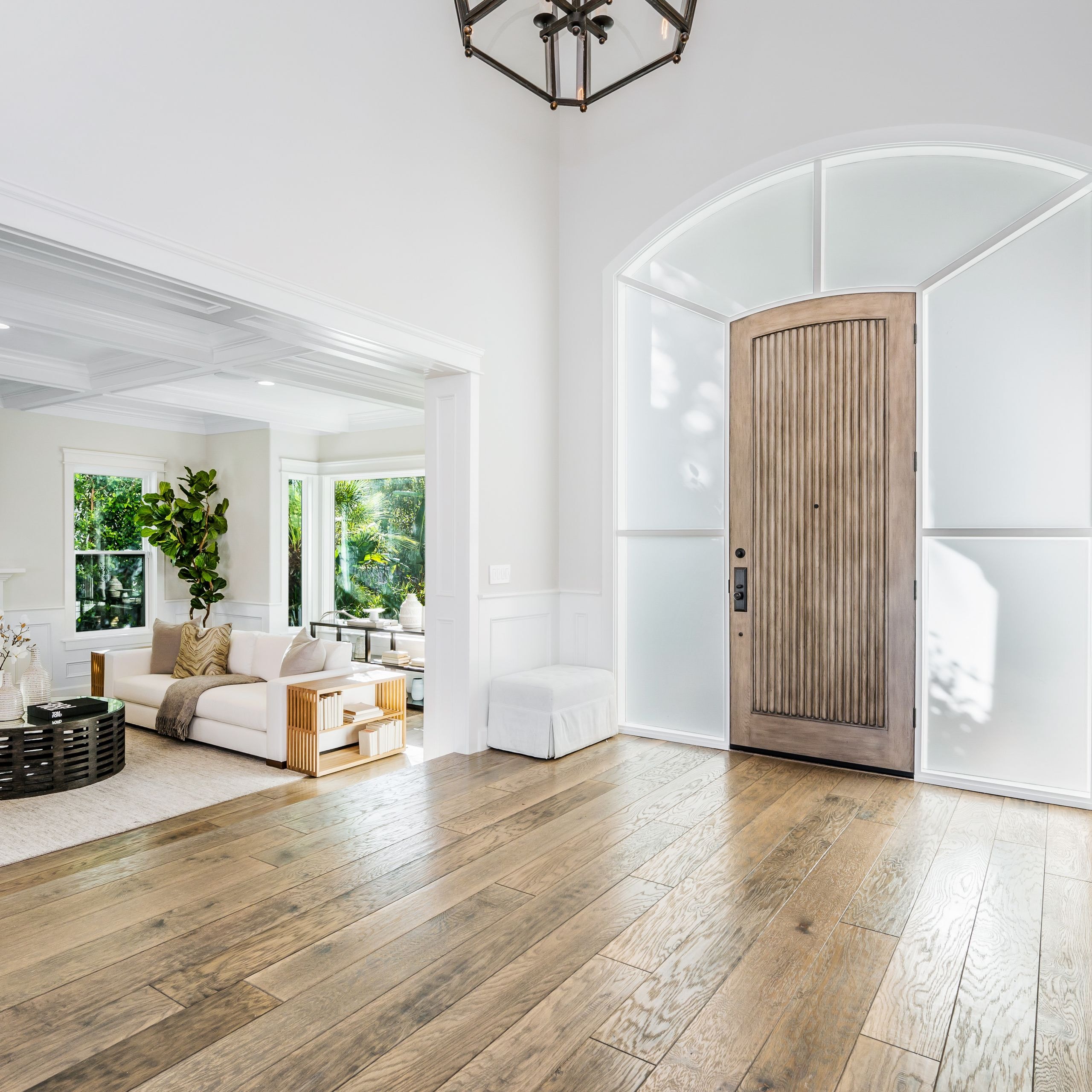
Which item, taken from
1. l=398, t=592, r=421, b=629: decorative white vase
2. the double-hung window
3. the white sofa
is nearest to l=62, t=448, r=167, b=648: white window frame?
the double-hung window

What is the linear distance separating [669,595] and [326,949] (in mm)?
2932

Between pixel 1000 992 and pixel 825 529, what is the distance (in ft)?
8.05

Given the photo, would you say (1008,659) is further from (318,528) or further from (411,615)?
(318,528)

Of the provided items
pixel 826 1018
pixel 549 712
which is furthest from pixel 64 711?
pixel 826 1018

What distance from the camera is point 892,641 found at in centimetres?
393

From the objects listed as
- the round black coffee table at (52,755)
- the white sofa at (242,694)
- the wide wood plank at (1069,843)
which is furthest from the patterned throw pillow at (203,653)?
the wide wood plank at (1069,843)

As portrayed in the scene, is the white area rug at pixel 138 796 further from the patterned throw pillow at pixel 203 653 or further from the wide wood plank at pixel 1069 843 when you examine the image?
the wide wood plank at pixel 1069 843

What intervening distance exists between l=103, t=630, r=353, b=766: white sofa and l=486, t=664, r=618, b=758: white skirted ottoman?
4.19ft

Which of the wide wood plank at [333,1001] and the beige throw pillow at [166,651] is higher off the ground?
the beige throw pillow at [166,651]

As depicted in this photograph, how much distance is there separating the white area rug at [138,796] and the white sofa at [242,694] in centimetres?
13

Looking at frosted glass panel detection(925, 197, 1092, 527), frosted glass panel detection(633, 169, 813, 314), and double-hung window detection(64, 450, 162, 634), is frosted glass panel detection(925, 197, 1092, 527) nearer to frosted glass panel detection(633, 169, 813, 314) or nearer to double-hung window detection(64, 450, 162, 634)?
frosted glass panel detection(633, 169, 813, 314)

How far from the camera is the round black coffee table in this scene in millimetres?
4207

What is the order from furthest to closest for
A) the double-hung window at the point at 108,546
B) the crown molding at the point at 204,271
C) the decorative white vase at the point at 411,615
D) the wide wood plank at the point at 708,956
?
the double-hung window at the point at 108,546
the decorative white vase at the point at 411,615
the crown molding at the point at 204,271
the wide wood plank at the point at 708,956

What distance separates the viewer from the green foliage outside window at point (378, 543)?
25.9 ft
